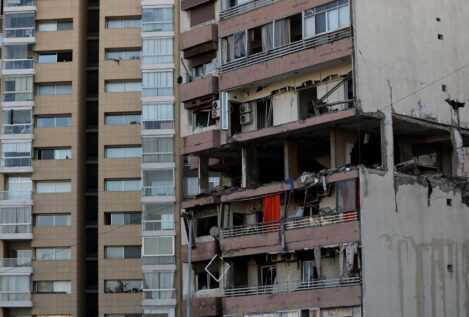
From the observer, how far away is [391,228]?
42.0 metres

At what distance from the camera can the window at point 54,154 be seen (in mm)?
69562

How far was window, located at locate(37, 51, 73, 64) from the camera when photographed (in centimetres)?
7094

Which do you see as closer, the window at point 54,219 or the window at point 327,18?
the window at point 327,18

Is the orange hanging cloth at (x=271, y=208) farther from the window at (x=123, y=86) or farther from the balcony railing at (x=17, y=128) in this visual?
the balcony railing at (x=17, y=128)

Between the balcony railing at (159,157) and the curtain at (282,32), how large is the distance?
2274 centimetres

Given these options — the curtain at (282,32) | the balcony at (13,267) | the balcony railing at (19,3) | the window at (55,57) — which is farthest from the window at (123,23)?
the curtain at (282,32)

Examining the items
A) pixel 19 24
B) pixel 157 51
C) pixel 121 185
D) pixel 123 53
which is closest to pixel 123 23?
pixel 123 53

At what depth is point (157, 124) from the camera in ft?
222

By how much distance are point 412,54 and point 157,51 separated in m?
27.4

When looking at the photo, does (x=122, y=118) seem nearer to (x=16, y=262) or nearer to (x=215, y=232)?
(x=16, y=262)

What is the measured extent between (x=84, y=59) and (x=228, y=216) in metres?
28.7

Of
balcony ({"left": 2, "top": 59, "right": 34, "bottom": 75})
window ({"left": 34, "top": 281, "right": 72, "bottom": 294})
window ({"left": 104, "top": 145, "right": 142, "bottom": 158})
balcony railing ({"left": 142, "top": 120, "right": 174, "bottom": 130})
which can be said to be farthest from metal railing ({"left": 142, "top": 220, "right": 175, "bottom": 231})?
balcony ({"left": 2, "top": 59, "right": 34, "bottom": 75})

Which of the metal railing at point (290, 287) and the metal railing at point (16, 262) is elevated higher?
the metal railing at point (16, 262)

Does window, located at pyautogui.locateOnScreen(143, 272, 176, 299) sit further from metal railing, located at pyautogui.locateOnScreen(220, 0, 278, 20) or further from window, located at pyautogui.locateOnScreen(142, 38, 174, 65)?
metal railing, located at pyautogui.locateOnScreen(220, 0, 278, 20)
